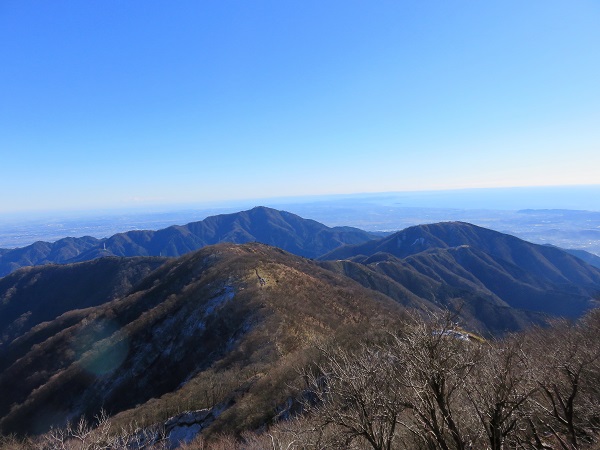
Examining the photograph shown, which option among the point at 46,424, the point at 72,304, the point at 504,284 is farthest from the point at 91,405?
the point at 504,284

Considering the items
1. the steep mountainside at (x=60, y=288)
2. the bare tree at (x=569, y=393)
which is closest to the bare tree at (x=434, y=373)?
the bare tree at (x=569, y=393)

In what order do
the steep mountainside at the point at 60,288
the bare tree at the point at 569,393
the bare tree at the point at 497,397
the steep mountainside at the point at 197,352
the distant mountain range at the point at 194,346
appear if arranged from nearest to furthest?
the bare tree at the point at 497,397 → the bare tree at the point at 569,393 → the steep mountainside at the point at 197,352 → the distant mountain range at the point at 194,346 → the steep mountainside at the point at 60,288

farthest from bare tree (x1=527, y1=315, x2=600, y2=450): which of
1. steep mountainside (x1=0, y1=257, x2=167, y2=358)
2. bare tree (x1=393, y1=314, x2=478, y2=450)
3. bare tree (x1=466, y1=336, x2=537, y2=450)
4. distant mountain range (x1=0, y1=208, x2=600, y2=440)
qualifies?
steep mountainside (x1=0, y1=257, x2=167, y2=358)

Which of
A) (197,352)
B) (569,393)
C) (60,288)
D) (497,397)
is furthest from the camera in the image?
(60,288)

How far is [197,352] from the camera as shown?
5459 centimetres

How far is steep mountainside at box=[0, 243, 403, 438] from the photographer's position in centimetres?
3788

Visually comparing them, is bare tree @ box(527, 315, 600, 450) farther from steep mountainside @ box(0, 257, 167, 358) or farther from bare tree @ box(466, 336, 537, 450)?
steep mountainside @ box(0, 257, 167, 358)

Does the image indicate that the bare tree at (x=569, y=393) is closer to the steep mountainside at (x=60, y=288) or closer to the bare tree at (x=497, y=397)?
the bare tree at (x=497, y=397)

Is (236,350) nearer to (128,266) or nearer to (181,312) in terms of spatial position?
(181,312)

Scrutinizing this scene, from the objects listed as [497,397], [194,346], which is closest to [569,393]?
[497,397]

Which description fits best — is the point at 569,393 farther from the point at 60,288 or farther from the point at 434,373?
the point at 60,288

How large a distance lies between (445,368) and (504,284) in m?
218

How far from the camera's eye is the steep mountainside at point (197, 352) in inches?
1491

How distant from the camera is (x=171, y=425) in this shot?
33281 millimetres
